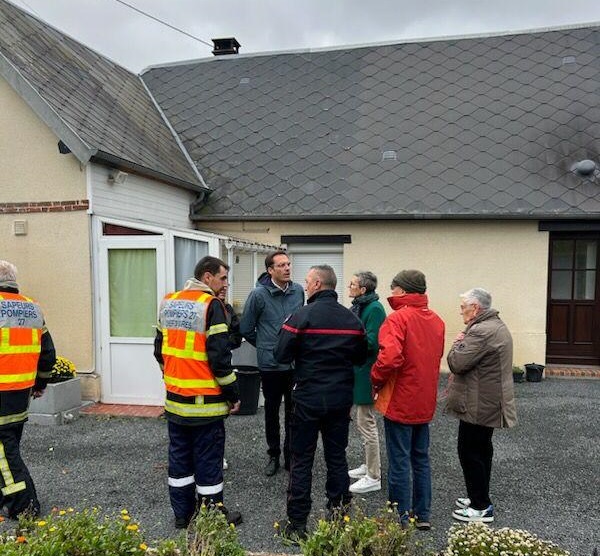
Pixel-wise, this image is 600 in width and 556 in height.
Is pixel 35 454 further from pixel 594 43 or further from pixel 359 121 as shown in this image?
pixel 594 43

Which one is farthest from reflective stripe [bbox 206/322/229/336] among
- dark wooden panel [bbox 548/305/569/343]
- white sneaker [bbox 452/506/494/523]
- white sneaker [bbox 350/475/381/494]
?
dark wooden panel [bbox 548/305/569/343]

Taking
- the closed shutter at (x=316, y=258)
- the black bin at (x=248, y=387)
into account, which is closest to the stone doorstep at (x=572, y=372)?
the closed shutter at (x=316, y=258)

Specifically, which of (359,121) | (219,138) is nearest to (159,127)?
(219,138)

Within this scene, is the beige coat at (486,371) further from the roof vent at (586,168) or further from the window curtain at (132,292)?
the roof vent at (586,168)

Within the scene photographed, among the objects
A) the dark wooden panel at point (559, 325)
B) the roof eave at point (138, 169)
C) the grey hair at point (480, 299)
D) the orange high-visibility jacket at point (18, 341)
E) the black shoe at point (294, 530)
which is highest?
the roof eave at point (138, 169)

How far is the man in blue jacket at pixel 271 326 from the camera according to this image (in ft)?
14.5

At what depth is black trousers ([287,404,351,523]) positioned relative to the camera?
134 inches

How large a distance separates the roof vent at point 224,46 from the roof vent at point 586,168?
29.4ft

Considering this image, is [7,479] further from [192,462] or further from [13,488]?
[192,462]

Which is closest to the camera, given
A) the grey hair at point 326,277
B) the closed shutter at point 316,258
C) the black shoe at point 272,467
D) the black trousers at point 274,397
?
the grey hair at point 326,277

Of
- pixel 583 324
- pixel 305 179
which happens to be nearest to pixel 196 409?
pixel 305 179

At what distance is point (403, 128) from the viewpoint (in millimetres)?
9852

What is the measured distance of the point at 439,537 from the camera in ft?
11.7

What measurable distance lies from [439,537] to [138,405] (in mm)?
A: 4293
